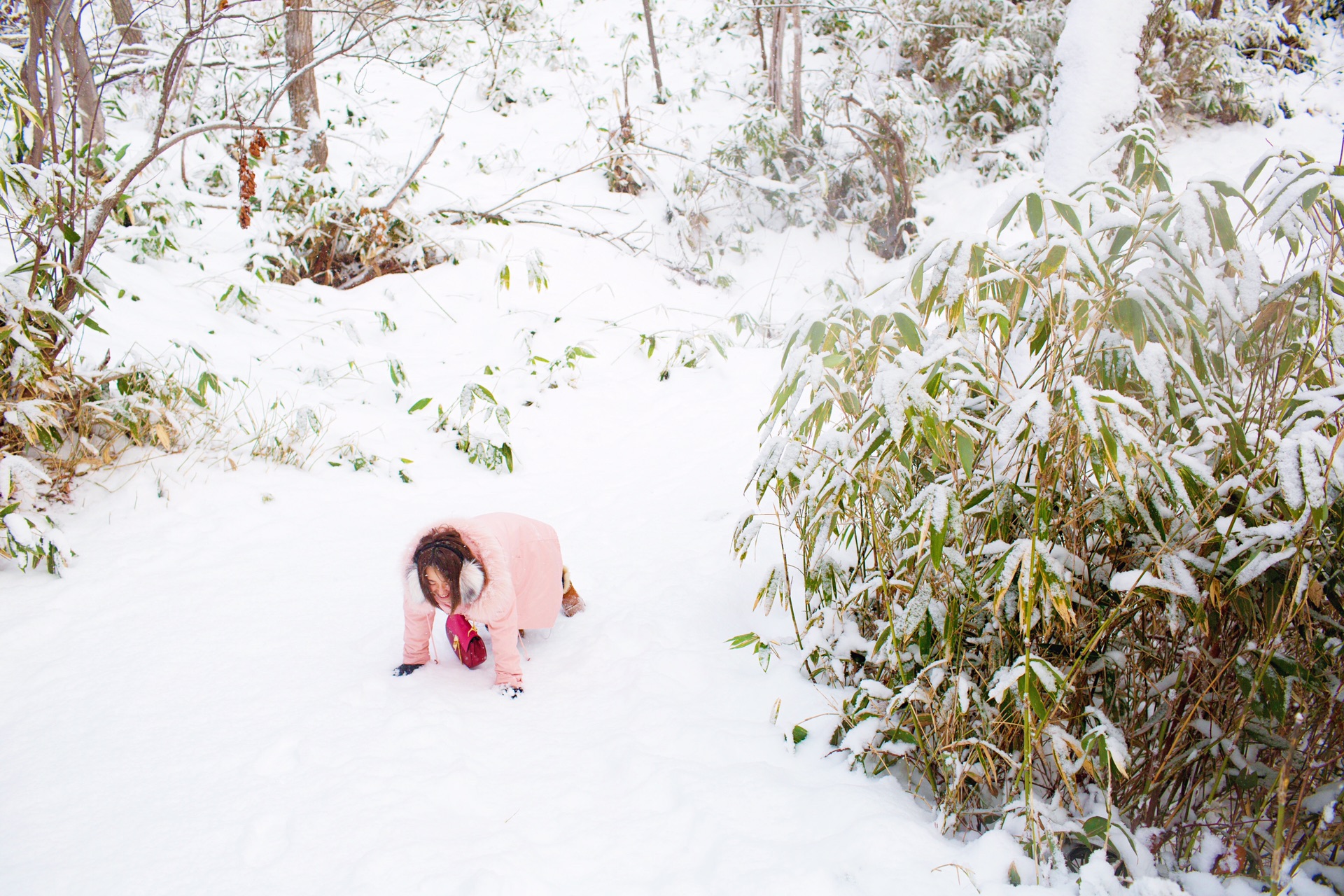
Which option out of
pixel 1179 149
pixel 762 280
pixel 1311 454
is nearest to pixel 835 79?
pixel 762 280

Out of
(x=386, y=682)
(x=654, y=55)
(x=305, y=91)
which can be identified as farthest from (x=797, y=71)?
(x=386, y=682)

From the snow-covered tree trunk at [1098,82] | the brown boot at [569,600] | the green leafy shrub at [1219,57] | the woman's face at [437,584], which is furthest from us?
the green leafy shrub at [1219,57]

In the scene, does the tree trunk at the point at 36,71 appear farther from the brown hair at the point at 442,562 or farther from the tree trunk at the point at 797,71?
the tree trunk at the point at 797,71

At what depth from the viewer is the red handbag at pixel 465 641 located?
7.30ft

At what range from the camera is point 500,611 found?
206cm

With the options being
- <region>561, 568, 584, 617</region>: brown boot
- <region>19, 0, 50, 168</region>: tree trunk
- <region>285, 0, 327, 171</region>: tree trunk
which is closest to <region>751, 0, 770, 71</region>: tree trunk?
<region>285, 0, 327, 171</region>: tree trunk

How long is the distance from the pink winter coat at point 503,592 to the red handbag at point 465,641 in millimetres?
97

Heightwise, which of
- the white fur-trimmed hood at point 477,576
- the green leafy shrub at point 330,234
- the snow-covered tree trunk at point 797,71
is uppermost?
the snow-covered tree trunk at point 797,71

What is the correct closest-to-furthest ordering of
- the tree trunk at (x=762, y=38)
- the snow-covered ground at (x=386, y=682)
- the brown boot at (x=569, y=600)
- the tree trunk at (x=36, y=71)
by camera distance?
the snow-covered ground at (x=386, y=682) < the tree trunk at (x=36, y=71) < the brown boot at (x=569, y=600) < the tree trunk at (x=762, y=38)

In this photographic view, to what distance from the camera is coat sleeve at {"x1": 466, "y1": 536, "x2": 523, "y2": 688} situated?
2.05m

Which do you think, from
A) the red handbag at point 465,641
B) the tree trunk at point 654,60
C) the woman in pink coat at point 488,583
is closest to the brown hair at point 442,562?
the woman in pink coat at point 488,583

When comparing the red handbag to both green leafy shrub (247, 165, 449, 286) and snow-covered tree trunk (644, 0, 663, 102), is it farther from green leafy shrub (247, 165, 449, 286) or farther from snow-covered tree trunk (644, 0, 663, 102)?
snow-covered tree trunk (644, 0, 663, 102)

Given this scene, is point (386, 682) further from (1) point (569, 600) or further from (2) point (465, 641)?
(1) point (569, 600)

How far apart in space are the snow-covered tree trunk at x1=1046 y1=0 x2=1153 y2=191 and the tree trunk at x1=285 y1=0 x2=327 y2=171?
514cm
